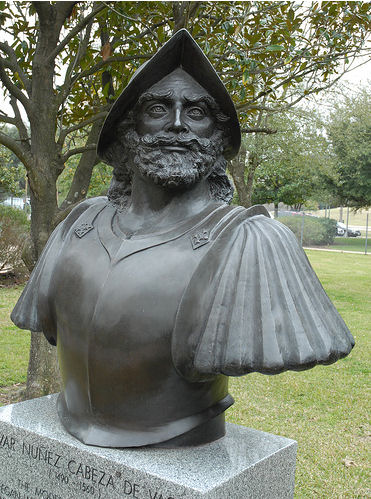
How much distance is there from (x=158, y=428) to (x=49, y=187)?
2.72m

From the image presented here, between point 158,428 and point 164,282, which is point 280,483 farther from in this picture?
point 164,282

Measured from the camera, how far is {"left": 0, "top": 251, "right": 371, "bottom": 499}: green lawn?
4.23 metres

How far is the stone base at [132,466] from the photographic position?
7.14 feet

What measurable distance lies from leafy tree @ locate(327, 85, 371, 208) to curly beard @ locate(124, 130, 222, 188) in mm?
20341

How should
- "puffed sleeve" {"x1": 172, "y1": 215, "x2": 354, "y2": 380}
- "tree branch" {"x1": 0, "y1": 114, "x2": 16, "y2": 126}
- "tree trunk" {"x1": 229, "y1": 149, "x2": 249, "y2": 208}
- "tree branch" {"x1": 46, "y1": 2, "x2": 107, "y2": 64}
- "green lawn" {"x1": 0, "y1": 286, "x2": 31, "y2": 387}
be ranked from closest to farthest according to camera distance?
"puffed sleeve" {"x1": 172, "y1": 215, "x2": 354, "y2": 380} < "tree branch" {"x1": 46, "y1": 2, "x2": 107, "y2": 64} < "tree branch" {"x1": 0, "y1": 114, "x2": 16, "y2": 126} < "green lawn" {"x1": 0, "y1": 286, "x2": 31, "y2": 387} < "tree trunk" {"x1": 229, "y1": 149, "x2": 249, "y2": 208}

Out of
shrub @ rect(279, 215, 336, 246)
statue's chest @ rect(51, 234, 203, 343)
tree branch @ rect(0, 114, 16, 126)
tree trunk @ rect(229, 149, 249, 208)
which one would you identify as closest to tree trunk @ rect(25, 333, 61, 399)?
tree branch @ rect(0, 114, 16, 126)

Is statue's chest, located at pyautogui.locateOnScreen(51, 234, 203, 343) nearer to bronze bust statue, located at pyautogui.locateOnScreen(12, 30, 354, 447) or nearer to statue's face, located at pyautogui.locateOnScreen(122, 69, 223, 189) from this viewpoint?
bronze bust statue, located at pyautogui.locateOnScreen(12, 30, 354, 447)

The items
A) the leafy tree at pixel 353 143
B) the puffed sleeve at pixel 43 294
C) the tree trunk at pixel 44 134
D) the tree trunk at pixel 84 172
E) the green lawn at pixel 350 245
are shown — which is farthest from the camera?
the green lawn at pixel 350 245

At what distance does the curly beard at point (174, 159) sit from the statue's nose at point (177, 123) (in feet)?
0.07

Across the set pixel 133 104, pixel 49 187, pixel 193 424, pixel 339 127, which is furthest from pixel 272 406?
pixel 339 127

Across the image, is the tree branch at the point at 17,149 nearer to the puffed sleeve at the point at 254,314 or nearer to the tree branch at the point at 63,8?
the tree branch at the point at 63,8

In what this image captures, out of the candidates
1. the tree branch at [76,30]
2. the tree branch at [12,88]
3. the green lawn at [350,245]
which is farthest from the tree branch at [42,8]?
the green lawn at [350,245]

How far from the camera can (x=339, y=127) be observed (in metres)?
22.0

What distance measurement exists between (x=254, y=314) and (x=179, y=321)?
0.98 feet
